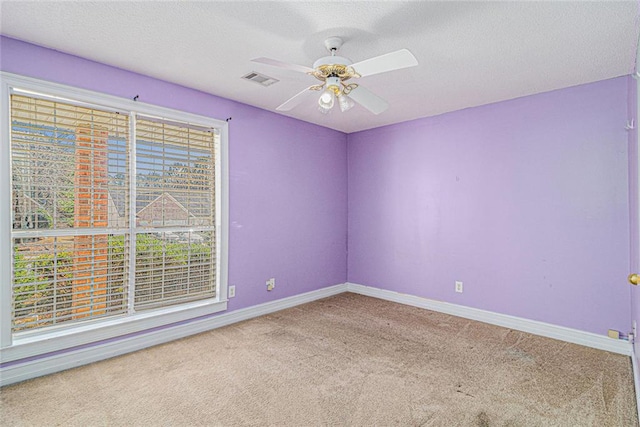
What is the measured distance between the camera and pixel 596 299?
9.90 ft

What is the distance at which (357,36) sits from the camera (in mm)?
2279

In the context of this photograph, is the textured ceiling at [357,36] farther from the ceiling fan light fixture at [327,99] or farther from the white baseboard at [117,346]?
the white baseboard at [117,346]

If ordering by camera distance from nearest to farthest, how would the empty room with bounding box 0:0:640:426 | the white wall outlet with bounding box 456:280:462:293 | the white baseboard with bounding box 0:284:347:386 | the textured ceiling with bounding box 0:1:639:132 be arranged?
1. the textured ceiling with bounding box 0:1:639:132
2. the empty room with bounding box 0:0:640:426
3. the white baseboard with bounding box 0:284:347:386
4. the white wall outlet with bounding box 456:280:462:293

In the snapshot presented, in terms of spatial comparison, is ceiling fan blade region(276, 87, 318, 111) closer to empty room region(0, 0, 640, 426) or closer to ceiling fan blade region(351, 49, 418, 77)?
empty room region(0, 0, 640, 426)

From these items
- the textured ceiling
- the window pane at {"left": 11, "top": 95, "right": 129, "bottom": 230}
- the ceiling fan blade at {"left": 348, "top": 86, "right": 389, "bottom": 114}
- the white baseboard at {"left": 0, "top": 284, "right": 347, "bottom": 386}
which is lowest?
the white baseboard at {"left": 0, "top": 284, "right": 347, "bottom": 386}

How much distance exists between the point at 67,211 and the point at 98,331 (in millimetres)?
981

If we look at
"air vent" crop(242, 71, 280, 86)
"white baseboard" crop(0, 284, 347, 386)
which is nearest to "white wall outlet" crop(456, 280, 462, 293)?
"white baseboard" crop(0, 284, 347, 386)

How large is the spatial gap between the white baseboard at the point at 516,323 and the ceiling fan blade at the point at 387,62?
9.43ft

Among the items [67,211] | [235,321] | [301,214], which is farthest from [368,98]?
[235,321]

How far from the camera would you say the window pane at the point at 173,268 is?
9.96 ft

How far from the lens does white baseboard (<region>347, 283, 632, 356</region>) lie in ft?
9.60

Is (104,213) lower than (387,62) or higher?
lower

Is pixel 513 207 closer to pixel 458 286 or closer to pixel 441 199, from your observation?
pixel 441 199

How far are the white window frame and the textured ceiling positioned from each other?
0.31m
